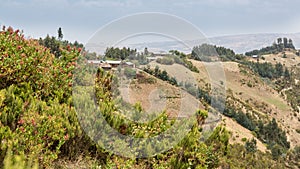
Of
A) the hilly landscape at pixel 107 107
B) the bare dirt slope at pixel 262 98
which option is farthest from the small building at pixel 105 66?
the bare dirt slope at pixel 262 98

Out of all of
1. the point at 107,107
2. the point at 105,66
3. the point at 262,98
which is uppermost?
the point at 105,66

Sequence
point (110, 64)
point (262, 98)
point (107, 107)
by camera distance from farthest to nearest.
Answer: point (262, 98), point (110, 64), point (107, 107)

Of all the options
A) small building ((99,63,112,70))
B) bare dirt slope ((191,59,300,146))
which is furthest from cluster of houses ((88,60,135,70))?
bare dirt slope ((191,59,300,146))

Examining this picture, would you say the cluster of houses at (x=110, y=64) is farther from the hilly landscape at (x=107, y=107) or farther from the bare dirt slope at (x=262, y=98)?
the bare dirt slope at (x=262, y=98)

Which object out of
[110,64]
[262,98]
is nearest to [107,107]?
[110,64]

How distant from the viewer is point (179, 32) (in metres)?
5.42

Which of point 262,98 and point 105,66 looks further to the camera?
point 262,98

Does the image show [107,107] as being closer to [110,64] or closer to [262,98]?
[110,64]

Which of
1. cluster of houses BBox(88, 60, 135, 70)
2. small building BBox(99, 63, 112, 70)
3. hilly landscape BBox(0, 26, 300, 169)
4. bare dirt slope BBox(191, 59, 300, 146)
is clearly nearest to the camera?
hilly landscape BBox(0, 26, 300, 169)

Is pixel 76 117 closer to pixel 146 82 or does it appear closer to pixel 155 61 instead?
pixel 146 82

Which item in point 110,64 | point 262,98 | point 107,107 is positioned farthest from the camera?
point 262,98

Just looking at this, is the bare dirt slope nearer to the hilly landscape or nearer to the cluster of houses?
the cluster of houses

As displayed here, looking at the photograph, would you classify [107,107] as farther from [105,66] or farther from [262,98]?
[262,98]

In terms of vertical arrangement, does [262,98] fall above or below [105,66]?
below
